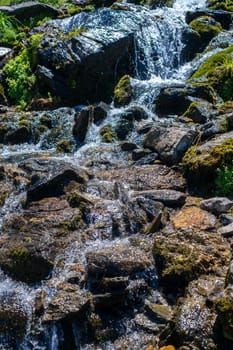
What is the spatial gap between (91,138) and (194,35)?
8.48 metres

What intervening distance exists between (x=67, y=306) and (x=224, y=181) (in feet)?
14.6

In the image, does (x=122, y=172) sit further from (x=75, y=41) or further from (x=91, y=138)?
(x=75, y=41)

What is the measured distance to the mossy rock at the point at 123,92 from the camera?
16062 mm

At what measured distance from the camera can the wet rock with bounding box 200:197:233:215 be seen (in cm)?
920

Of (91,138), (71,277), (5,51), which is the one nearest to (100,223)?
(71,277)

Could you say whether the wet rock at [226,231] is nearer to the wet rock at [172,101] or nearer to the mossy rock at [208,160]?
the mossy rock at [208,160]

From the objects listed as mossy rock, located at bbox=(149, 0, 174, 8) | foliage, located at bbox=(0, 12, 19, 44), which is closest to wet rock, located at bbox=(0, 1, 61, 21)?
foliage, located at bbox=(0, 12, 19, 44)

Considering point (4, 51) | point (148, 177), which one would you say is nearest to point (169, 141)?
point (148, 177)

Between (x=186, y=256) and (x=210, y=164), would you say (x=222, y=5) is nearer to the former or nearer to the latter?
(x=210, y=164)

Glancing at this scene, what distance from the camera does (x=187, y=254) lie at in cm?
786

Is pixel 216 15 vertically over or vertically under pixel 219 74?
over

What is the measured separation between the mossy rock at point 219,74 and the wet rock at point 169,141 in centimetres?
362

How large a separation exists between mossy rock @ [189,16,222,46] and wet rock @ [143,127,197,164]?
9.24 metres

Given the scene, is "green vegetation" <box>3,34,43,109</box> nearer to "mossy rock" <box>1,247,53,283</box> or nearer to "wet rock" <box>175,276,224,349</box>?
"mossy rock" <box>1,247,53,283</box>
